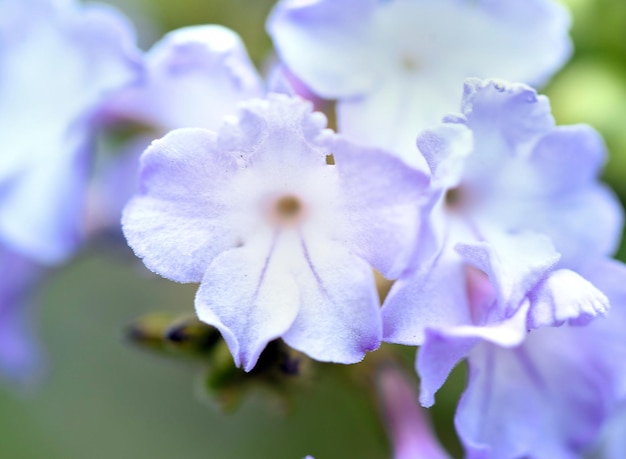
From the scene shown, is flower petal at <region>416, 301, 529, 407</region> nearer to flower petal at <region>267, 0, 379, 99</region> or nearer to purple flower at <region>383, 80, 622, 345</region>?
purple flower at <region>383, 80, 622, 345</region>

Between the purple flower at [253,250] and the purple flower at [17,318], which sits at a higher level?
the purple flower at [253,250]

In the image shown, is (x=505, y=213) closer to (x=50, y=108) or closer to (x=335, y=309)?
(x=335, y=309)

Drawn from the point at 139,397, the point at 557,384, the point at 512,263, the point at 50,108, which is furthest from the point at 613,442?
the point at 139,397

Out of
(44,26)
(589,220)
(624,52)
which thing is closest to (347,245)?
(589,220)

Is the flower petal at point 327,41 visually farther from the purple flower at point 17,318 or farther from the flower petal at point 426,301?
the purple flower at point 17,318

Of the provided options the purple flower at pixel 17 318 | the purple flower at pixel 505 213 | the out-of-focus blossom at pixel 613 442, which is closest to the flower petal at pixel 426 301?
the purple flower at pixel 505 213

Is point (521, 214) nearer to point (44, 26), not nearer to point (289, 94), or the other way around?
point (289, 94)
